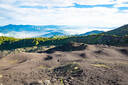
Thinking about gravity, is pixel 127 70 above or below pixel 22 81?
above

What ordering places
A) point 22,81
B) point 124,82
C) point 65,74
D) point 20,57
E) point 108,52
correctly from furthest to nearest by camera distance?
point 20,57, point 108,52, point 65,74, point 22,81, point 124,82

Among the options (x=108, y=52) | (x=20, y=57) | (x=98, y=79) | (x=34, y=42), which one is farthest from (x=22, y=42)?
(x=98, y=79)

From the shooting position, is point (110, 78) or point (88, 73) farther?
point (88, 73)

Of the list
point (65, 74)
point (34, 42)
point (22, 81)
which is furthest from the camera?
point (34, 42)

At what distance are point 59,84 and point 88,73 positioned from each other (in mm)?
8180

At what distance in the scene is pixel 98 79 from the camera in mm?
29938

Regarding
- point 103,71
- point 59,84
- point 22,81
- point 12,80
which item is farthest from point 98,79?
point 12,80

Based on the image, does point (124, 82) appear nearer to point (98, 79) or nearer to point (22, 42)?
point (98, 79)

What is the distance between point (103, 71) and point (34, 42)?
113 metres

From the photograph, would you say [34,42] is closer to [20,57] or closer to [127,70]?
[20,57]

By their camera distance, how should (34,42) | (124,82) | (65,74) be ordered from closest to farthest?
(124,82) < (65,74) < (34,42)

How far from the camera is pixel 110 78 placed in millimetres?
29578

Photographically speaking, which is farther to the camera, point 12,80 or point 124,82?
point 12,80

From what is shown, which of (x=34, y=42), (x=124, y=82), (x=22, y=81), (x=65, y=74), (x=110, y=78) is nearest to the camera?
(x=124, y=82)
